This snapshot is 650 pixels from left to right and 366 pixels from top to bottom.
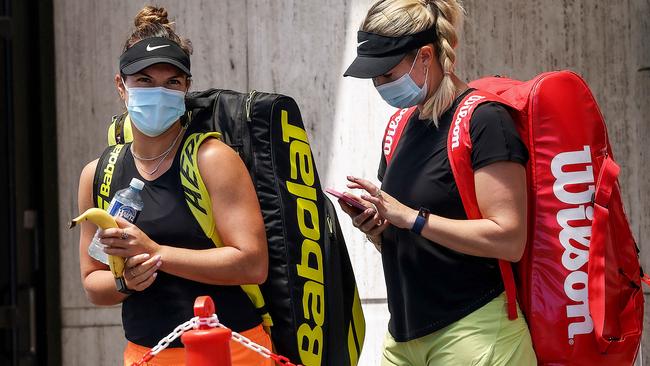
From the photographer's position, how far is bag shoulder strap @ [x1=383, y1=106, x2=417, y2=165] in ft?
10.2

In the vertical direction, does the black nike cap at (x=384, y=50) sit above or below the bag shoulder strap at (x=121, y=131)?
above

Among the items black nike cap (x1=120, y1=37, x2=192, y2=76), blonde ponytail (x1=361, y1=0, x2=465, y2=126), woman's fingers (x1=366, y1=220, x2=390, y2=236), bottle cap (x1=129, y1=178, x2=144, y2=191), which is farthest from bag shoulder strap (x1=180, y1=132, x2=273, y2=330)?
blonde ponytail (x1=361, y1=0, x2=465, y2=126)

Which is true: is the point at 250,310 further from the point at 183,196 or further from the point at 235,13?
the point at 235,13

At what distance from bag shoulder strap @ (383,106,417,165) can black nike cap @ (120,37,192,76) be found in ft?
2.04

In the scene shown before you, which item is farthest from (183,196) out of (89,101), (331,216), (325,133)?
(89,101)

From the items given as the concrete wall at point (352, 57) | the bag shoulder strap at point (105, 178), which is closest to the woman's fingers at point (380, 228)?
the bag shoulder strap at point (105, 178)

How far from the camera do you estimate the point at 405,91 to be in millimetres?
2916

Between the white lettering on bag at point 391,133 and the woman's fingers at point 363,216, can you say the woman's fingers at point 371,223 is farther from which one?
the white lettering on bag at point 391,133

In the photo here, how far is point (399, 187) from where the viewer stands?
2.94 m

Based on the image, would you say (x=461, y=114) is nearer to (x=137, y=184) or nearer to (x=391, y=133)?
(x=391, y=133)

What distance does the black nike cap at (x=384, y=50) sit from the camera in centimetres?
291

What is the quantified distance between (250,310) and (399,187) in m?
0.54

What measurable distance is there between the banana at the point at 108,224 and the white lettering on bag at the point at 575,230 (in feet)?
3.82

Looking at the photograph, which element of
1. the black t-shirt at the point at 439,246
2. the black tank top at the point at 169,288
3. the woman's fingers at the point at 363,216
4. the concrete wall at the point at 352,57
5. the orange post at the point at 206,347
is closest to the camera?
the orange post at the point at 206,347
